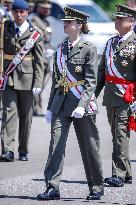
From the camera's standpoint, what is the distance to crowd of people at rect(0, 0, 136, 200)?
1171 cm

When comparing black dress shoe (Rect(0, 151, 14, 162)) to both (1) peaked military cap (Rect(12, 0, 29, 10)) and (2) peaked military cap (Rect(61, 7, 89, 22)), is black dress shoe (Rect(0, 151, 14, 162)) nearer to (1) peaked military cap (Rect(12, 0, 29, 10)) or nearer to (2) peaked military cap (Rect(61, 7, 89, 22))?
(1) peaked military cap (Rect(12, 0, 29, 10))

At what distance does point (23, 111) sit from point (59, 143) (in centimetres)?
347

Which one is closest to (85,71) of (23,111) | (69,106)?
(69,106)

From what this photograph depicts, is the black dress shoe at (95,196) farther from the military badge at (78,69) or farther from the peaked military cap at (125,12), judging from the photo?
the peaked military cap at (125,12)

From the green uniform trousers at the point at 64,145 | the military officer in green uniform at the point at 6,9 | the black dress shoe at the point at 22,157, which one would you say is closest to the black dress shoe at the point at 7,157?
the black dress shoe at the point at 22,157

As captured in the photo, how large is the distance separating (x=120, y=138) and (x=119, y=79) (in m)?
0.66

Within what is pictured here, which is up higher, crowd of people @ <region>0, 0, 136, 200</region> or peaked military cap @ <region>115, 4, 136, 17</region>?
peaked military cap @ <region>115, 4, 136, 17</region>

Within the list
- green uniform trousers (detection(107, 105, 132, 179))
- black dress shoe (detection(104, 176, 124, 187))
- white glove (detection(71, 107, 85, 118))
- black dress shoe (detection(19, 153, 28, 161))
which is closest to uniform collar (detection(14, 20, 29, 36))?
black dress shoe (detection(19, 153, 28, 161))

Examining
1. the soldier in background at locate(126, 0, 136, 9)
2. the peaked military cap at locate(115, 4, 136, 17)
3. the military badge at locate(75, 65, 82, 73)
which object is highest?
the peaked military cap at locate(115, 4, 136, 17)

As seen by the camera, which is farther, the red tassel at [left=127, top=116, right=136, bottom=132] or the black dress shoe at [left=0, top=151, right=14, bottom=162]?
the black dress shoe at [left=0, top=151, right=14, bottom=162]

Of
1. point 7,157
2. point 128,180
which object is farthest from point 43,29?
point 128,180

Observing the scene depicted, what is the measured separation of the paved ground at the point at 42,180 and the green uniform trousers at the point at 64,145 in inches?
10.9

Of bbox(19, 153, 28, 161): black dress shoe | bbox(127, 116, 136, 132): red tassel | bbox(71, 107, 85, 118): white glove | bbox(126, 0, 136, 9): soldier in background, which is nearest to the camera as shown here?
bbox(71, 107, 85, 118): white glove

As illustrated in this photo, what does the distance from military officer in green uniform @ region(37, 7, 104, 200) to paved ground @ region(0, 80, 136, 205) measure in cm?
22
